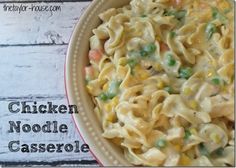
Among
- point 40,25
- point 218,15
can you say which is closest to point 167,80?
point 218,15

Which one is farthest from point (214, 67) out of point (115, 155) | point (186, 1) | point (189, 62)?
point (115, 155)

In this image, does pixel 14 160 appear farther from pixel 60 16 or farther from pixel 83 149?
pixel 60 16

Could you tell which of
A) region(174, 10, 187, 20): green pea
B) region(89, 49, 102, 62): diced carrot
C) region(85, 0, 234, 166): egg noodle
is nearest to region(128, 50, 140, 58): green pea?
region(85, 0, 234, 166): egg noodle

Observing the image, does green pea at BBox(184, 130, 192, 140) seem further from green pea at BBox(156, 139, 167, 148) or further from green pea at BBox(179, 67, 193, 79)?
green pea at BBox(179, 67, 193, 79)

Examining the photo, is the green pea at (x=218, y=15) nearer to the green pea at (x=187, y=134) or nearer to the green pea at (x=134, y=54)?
the green pea at (x=134, y=54)

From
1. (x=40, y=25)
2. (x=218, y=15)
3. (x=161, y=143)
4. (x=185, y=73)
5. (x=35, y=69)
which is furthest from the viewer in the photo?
(x=40, y=25)

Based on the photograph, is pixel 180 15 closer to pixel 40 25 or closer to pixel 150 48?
pixel 150 48
